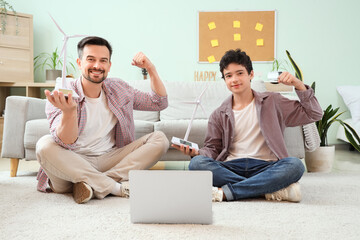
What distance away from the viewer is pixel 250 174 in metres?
1.72

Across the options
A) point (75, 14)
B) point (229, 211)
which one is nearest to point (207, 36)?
point (75, 14)

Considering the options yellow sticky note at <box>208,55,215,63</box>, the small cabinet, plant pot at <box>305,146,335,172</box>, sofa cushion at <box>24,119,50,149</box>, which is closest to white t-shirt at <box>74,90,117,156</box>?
sofa cushion at <box>24,119,50,149</box>

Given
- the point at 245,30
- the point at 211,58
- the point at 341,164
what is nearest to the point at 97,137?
the point at 341,164

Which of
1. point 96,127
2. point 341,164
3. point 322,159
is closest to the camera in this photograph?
point 96,127

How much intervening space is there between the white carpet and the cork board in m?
2.52

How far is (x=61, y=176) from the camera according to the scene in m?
1.67

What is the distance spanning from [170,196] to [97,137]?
2.41 feet

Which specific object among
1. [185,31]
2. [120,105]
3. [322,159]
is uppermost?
[185,31]

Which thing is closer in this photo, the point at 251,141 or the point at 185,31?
the point at 251,141

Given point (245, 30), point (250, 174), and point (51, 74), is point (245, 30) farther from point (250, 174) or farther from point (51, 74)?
point (250, 174)

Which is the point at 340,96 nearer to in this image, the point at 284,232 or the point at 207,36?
the point at 207,36

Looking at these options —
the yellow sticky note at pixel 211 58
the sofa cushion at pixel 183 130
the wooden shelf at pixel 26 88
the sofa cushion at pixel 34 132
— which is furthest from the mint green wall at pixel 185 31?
the sofa cushion at pixel 34 132

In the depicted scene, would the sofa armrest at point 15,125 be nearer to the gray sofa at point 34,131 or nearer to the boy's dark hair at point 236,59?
the gray sofa at point 34,131

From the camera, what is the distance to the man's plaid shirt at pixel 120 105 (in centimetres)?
176
